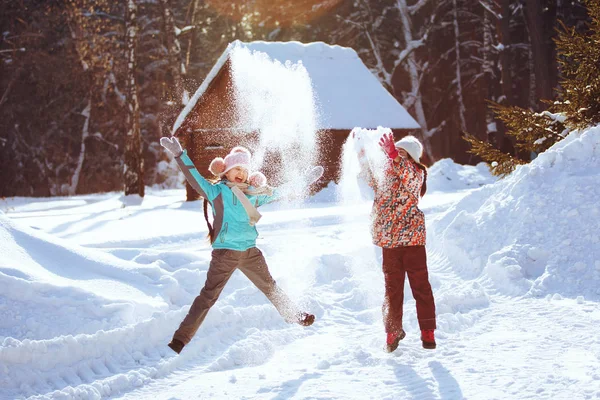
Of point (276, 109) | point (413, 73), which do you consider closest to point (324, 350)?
Answer: point (276, 109)

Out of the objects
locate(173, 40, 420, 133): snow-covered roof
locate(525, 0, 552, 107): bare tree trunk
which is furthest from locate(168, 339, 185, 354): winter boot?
locate(525, 0, 552, 107): bare tree trunk

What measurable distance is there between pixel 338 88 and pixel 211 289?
1718 centimetres

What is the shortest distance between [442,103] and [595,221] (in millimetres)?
27940

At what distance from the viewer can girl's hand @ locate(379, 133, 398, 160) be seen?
495 cm

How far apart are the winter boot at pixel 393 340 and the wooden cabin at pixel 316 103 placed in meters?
13.6

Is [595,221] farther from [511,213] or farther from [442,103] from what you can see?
[442,103]

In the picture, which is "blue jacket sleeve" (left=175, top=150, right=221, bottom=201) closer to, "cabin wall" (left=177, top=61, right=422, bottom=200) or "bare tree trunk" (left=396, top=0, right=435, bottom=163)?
"cabin wall" (left=177, top=61, right=422, bottom=200)

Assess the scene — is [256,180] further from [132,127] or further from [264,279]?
[132,127]

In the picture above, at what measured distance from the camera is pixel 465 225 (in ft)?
26.5

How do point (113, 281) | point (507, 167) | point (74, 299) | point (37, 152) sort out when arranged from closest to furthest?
1. point (74, 299)
2. point (113, 281)
3. point (507, 167)
4. point (37, 152)

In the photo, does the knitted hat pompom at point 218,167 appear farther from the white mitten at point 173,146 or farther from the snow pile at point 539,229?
the snow pile at point 539,229

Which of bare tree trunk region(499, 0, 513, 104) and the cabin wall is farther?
bare tree trunk region(499, 0, 513, 104)

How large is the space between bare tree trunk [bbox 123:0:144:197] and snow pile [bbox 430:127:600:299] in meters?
14.1

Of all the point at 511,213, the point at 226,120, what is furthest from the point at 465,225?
the point at 226,120
